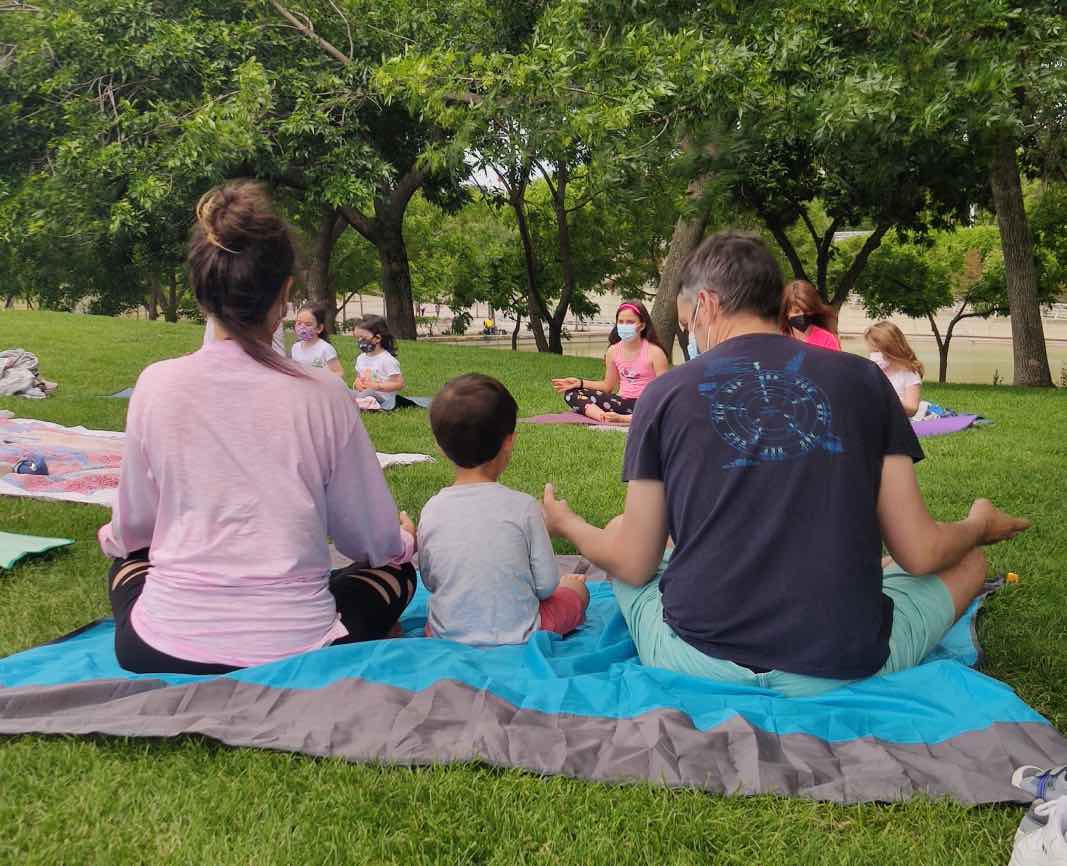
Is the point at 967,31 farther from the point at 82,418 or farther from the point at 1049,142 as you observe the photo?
the point at 1049,142

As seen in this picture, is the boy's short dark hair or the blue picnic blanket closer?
the blue picnic blanket

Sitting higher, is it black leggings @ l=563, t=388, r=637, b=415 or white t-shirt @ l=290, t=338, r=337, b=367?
white t-shirt @ l=290, t=338, r=337, b=367

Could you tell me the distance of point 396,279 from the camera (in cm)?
2288

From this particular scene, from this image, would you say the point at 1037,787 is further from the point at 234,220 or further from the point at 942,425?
the point at 942,425

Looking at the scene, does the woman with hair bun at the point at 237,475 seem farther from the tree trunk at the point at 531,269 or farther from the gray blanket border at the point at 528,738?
the tree trunk at the point at 531,269

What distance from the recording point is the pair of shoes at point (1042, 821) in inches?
86.0

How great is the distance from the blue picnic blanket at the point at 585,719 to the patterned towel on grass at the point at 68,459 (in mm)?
2653

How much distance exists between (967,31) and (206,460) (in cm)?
593

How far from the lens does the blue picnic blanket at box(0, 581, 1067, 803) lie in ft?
9.05

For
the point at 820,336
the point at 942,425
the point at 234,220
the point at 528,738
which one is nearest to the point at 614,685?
the point at 528,738

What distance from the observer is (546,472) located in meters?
7.46

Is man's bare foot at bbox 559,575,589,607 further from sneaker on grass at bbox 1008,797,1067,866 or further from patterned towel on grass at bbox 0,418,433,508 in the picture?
patterned towel on grass at bbox 0,418,433,508

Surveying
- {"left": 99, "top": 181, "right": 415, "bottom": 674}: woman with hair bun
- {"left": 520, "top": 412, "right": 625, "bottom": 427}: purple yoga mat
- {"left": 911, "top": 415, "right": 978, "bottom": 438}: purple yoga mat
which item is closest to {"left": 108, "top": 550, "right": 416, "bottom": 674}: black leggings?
{"left": 99, "top": 181, "right": 415, "bottom": 674}: woman with hair bun

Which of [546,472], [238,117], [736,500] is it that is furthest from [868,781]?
[238,117]
